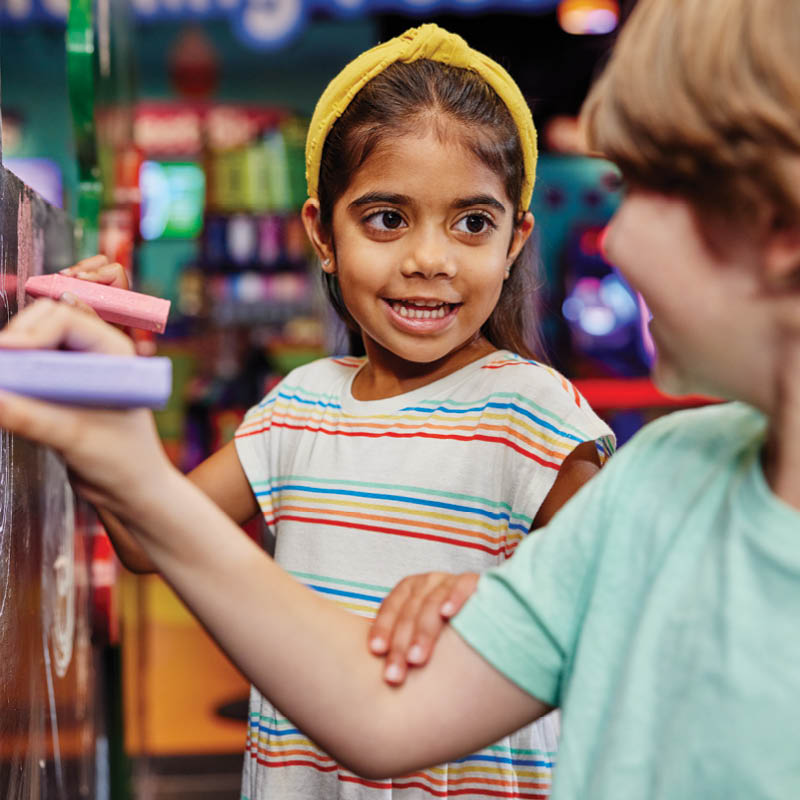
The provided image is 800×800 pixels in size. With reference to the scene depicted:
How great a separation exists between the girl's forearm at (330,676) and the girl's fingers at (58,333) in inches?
4.7

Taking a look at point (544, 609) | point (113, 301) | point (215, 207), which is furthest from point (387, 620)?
point (215, 207)

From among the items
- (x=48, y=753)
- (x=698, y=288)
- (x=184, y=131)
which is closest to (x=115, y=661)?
(x=48, y=753)

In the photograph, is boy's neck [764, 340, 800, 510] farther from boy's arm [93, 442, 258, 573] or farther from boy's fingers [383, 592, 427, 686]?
boy's arm [93, 442, 258, 573]

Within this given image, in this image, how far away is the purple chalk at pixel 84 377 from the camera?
0.56 metres

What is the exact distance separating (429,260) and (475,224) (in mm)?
82

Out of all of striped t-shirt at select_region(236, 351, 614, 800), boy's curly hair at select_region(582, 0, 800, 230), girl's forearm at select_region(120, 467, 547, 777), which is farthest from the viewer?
striped t-shirt at select_region(236, 351, 614, 800)

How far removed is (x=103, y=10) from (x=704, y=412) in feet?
4.70

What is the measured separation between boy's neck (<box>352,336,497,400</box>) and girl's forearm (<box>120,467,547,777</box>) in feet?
1.68

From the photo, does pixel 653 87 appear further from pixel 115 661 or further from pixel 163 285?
pixel 163 285

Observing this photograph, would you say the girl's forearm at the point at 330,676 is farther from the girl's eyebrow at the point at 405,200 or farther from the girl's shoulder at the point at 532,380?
the girl's eyebrow at the point at 405,200

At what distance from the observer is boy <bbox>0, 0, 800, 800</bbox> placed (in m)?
0.58

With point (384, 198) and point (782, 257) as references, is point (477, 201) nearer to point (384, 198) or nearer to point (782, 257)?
point (384, 198)

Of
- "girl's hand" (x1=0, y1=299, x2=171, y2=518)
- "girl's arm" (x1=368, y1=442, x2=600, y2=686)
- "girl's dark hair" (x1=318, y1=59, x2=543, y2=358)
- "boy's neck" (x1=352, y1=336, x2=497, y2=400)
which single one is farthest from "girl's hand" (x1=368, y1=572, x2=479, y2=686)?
"girl's dark hair" (x1=318, y1=59, x2=543, y2=358)

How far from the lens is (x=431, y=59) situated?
3.85ft
